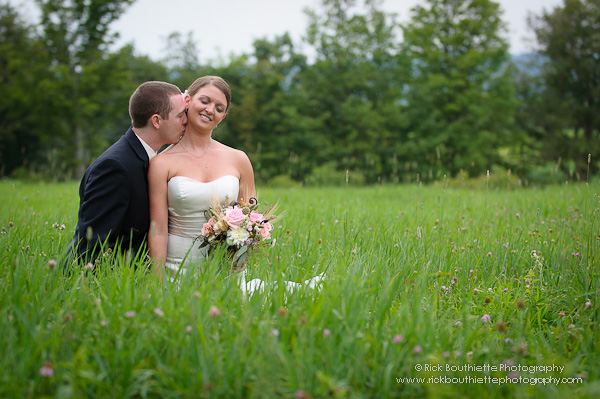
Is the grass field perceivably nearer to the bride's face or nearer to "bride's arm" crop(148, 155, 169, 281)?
"bride's arm" crop(148, 155, 169, 281)

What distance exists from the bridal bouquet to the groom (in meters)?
0.56

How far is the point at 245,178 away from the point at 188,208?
0.70 metres

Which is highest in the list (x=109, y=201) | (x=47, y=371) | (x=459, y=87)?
(x=459, y=87)

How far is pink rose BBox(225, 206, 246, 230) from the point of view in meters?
3.24

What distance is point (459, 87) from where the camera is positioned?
2453 cm

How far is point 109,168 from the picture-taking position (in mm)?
3184

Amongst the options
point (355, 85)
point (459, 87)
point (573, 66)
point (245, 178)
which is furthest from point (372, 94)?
point (245, 178)

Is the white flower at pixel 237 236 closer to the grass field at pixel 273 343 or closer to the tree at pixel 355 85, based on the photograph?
the grass field at pixel 273 343

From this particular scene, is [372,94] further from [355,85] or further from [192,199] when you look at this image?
[192,199]

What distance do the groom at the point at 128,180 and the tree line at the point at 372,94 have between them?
1836 centimetres

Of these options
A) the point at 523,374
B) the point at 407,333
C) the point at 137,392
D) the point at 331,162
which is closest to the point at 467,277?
the point at 523,374

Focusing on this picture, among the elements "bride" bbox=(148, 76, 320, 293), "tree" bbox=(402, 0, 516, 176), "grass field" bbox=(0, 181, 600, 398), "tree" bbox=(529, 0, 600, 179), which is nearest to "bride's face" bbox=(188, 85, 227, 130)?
"bride" bbox=(148, 76, 320, 293)

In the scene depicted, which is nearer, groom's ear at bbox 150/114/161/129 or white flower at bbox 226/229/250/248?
white flower at bbox 226/229/250/248

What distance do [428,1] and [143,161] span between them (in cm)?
2603
